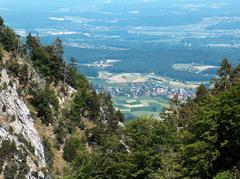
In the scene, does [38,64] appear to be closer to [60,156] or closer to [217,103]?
[60,156]

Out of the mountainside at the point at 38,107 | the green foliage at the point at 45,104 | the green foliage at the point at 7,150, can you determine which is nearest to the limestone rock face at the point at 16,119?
the mountainside at the point at 38,107

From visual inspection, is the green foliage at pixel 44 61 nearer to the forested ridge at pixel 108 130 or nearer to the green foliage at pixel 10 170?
the forested ridge at pixel 108 130

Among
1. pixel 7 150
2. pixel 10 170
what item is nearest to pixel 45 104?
pixel 7 150

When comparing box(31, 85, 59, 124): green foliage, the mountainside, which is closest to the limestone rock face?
the mountainside

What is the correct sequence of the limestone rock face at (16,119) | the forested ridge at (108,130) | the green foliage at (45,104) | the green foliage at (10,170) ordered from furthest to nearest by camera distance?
the green foliage at (45,104) → the limestone rock face at (16,119) → the green foliage at (10,170) → the forested ridge at (108,130)

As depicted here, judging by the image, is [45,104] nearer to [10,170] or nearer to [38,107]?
[38,107]

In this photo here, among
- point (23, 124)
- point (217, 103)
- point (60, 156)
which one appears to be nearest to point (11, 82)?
point (23, 124)

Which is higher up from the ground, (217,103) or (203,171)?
(217,103)
